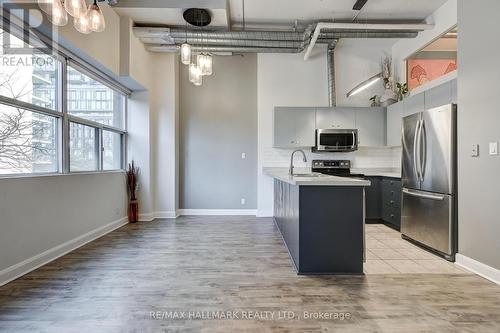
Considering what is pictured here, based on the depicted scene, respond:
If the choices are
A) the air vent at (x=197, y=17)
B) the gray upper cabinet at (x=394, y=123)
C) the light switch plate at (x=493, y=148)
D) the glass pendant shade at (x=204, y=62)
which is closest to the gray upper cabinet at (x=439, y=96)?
the gray upper cabinet at (x=394, y=123)

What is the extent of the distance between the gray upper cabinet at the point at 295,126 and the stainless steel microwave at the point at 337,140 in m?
0.17

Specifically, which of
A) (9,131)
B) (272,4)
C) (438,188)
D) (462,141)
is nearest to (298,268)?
(438,188)

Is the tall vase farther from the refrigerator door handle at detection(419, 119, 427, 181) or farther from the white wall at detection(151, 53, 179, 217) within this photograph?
the refrigerator door handle at detection(419, 119, 427, 181)

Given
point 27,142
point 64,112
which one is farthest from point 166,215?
point 27,142

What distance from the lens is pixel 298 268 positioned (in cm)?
251

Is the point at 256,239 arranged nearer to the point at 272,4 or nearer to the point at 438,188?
the point at 438,188

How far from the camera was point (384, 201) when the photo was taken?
4.57 m

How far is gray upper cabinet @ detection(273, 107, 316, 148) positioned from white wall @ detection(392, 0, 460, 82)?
196 centimetres

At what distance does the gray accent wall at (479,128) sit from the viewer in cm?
238

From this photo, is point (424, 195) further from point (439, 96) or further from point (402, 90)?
point (402, 90)

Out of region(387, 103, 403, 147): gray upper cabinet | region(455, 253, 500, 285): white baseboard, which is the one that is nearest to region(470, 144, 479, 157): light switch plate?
region(455, 253, 500, 285): white baseboard

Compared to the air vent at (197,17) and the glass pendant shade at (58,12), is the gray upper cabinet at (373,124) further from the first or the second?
the glass pendant shade at (58,12)

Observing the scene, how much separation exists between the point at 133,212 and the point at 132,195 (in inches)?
12.5

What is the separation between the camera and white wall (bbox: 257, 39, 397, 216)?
17.3 ft
